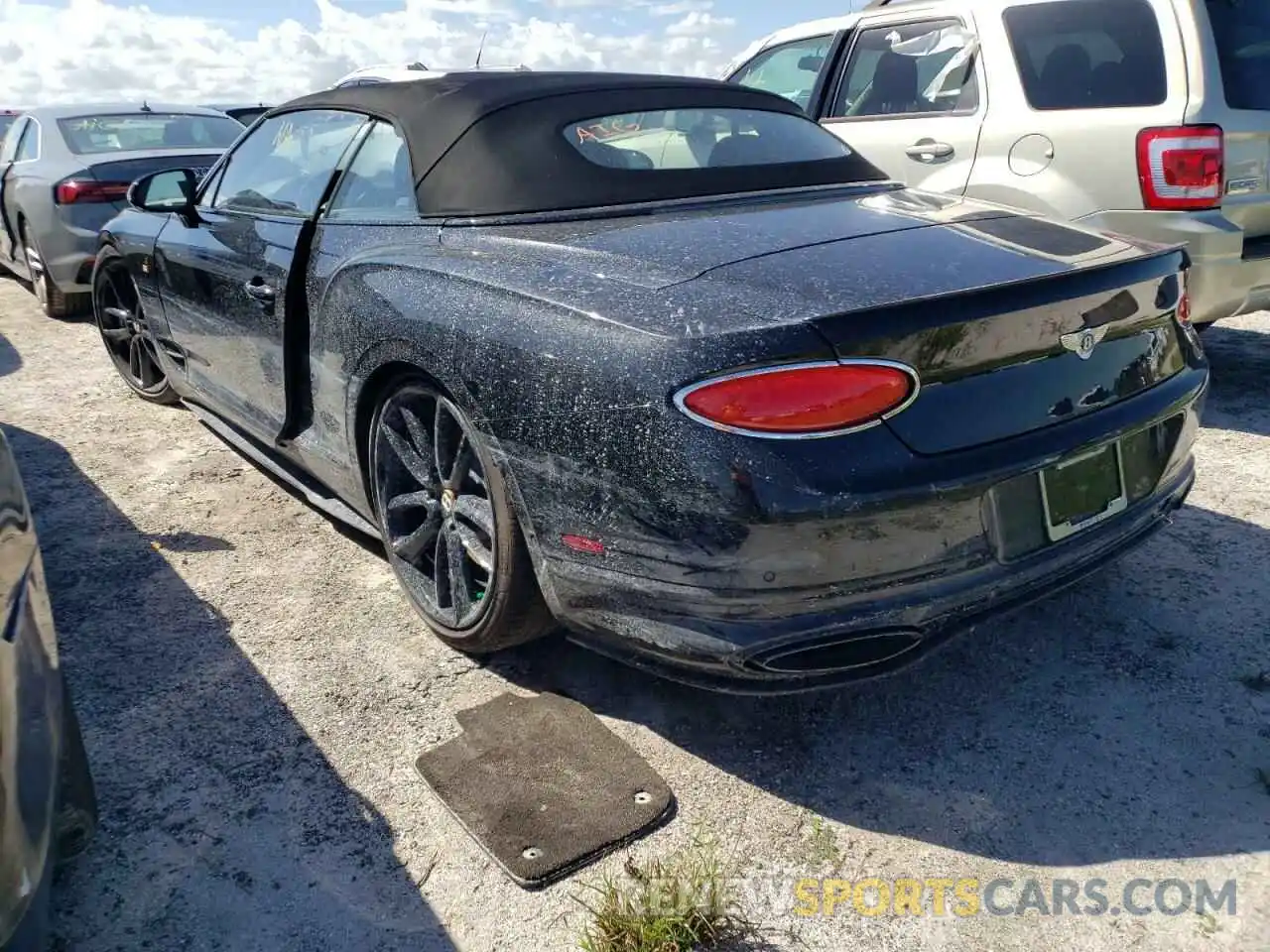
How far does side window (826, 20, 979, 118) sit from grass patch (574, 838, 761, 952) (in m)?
4.02

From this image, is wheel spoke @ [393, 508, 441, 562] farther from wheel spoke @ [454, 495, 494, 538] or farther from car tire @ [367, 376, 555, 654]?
wheel spoke @ [454, 495, 494, 538]

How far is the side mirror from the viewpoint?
4004mm

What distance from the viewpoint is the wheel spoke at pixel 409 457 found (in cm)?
277

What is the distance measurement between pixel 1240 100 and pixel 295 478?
397 cm

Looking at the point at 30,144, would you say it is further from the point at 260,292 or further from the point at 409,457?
the point at 409,457

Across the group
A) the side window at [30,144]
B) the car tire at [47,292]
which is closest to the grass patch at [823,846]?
the car tire at [47,292]

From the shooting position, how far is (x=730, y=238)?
2.43m

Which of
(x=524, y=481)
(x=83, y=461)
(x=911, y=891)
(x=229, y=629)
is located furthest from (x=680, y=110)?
(x=83, y=461)

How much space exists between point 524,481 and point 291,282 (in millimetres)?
1328

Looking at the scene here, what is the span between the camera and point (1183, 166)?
4.11m

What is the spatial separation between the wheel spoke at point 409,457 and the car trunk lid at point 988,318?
102 cm

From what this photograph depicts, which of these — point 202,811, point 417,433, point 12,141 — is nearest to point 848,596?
point 417,433

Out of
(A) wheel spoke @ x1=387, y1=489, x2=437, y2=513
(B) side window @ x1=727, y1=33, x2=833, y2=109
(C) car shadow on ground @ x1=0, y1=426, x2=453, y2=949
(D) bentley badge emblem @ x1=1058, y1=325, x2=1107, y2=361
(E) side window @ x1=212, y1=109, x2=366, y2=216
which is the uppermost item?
(B) side window @ x1=727, y1=33, x2=833, y2=109

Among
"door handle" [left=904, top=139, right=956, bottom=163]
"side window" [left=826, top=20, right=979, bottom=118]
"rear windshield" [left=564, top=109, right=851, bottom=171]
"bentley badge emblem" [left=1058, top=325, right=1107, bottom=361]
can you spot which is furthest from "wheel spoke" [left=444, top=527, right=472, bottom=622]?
"side window" [left=826, top=20, right=979, bottom=118]
